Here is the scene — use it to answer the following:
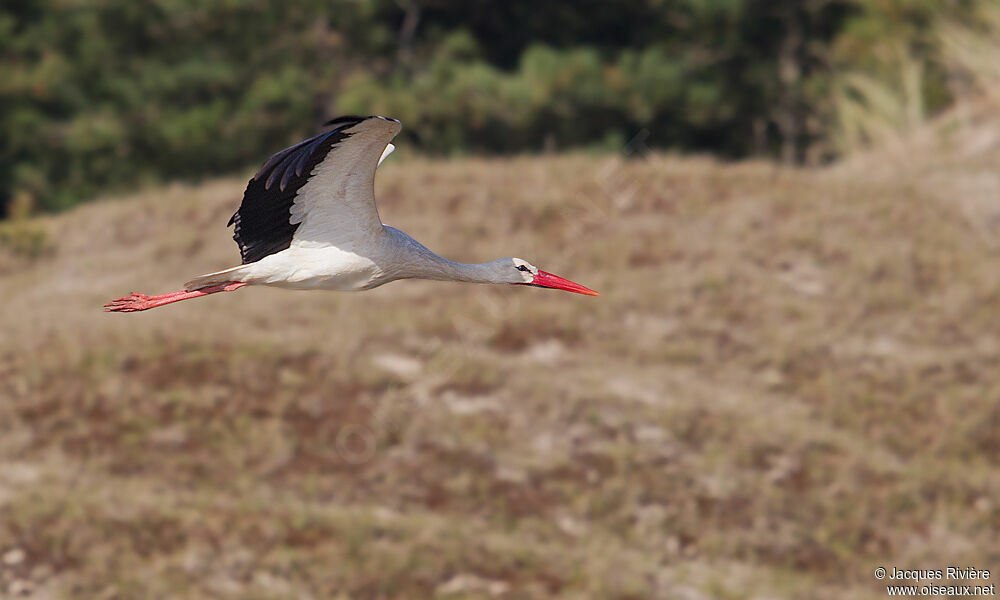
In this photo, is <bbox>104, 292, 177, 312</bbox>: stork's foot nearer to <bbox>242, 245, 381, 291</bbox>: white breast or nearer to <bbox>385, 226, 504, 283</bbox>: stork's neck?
<bbox>242, 245, 381, 291</bbox>: white breast

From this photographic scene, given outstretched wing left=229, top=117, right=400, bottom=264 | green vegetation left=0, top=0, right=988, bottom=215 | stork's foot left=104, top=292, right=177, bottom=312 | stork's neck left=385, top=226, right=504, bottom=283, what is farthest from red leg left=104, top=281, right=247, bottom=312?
green vegetation left=0, top=0, right=988, bottom=215

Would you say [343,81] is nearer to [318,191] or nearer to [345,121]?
[318,191]

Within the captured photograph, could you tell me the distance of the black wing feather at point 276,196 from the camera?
264 inches

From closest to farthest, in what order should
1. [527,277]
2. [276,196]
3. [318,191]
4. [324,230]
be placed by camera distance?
1. [318,191]
2. [324,230]
3. [276,196]
4. [527,277]

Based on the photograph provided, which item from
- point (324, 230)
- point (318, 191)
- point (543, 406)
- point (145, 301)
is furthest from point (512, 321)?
point (318, 191)

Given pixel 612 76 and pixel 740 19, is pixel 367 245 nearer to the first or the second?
pixel 612 76

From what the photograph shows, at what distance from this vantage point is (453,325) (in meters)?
18.3

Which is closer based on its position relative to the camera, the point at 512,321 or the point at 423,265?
the point at 423,265

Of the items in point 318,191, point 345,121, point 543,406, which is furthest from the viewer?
point 543,406

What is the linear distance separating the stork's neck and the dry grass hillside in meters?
6.56

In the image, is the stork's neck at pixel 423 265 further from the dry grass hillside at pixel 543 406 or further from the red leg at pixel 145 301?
the dry grass hillside at pixel 543 406

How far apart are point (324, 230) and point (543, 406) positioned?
375 inches

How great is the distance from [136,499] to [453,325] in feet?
18.7

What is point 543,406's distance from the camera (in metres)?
16.5
